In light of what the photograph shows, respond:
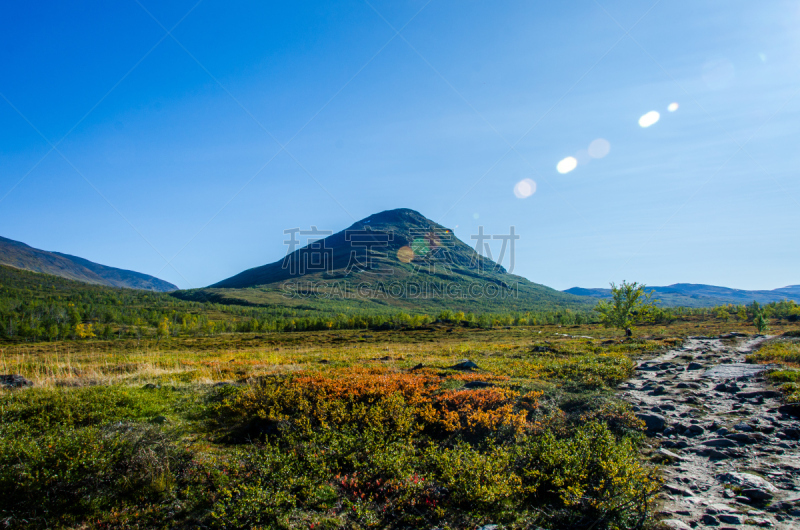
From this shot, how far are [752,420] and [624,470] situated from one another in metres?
6.64

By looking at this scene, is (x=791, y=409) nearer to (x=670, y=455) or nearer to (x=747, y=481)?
(x=670, y=455)

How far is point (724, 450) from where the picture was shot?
7.95 m

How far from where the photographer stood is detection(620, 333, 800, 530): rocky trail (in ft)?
18.4

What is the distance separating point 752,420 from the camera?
9602mm

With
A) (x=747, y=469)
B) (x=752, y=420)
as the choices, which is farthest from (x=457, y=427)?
(x=752, y=420)

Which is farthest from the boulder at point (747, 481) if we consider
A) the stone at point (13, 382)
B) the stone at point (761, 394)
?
the stone at point (13, 382)

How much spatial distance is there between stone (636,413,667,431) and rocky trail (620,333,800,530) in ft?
0.08

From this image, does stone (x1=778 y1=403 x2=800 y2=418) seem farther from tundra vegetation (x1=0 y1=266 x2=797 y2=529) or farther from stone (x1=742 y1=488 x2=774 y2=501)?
stone (x1=742 y1=488 x2=774 y2=501)

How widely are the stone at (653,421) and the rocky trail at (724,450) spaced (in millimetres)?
23

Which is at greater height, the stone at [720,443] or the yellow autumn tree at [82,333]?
the stone at [720,443]

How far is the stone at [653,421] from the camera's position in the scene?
374 inches

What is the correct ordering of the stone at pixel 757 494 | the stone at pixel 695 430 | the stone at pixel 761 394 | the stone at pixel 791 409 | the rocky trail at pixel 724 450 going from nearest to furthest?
the rocky trail at pixel 724 450
the stone at pixel 757 494
the stone at pixel 695 430
the stone at pixel 791 409
the stone at pixel 761 394

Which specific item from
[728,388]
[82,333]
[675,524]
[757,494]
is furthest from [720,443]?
[82,333]

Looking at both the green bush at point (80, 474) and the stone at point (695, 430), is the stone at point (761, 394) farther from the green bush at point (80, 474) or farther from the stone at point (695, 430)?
the green bush at point (80, 474)
